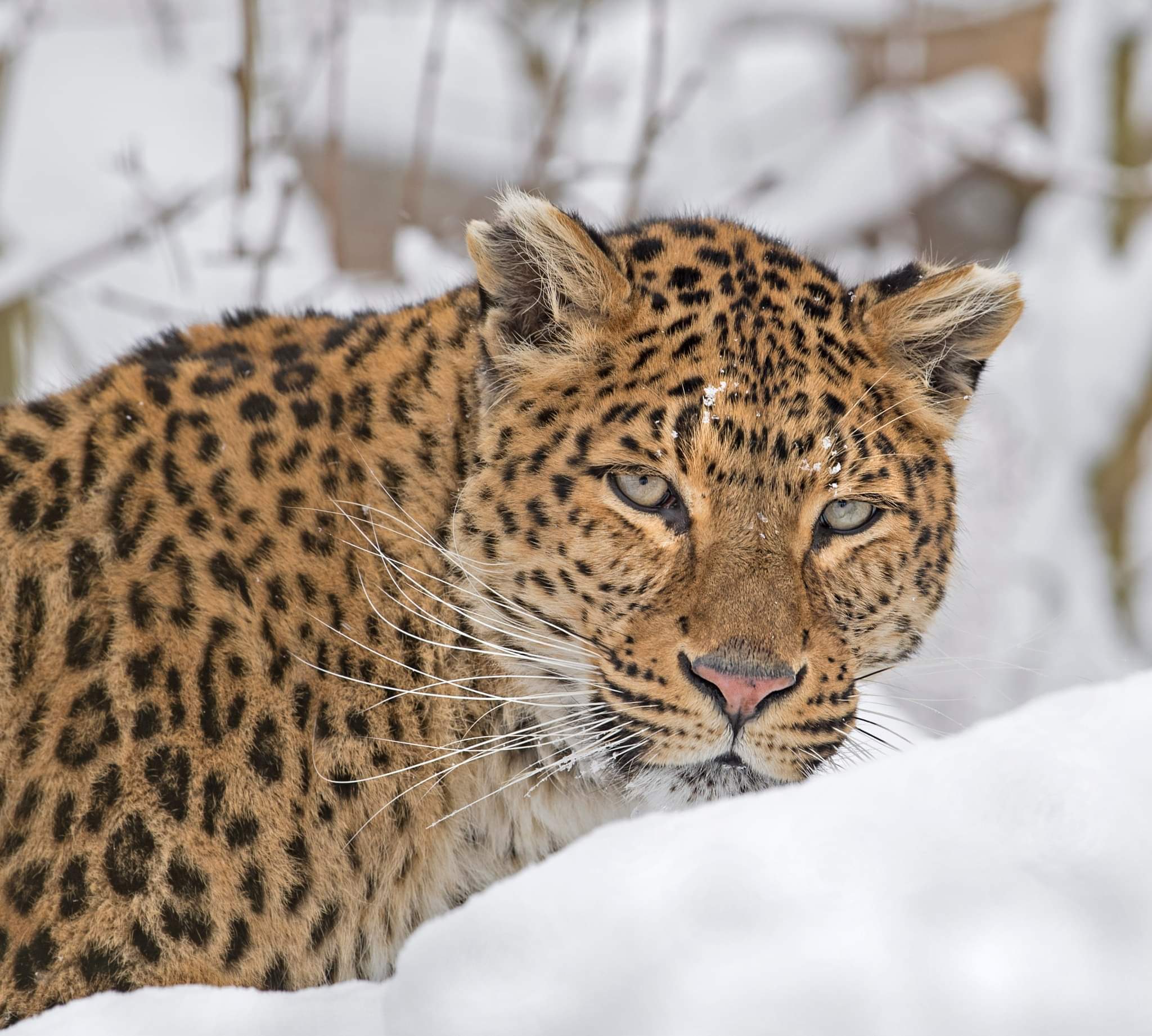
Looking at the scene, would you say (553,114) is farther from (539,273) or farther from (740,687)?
(740,687)

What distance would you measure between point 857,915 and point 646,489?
5.38 feet

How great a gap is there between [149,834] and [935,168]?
1290 centimetres

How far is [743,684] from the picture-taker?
364 cm

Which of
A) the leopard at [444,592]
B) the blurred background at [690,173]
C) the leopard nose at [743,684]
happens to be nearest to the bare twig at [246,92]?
the blurred background at [690,173]

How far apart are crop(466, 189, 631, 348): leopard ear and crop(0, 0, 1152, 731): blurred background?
1110 millimetres

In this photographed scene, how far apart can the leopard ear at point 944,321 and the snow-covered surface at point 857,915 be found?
173 centimetres

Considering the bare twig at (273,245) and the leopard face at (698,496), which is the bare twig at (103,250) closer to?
the bare twig at (273,245)

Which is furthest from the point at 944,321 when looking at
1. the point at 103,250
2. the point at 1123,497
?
the point at 1123,497

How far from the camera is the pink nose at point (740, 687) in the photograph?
3643mm

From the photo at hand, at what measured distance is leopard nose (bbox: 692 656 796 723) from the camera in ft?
12.0

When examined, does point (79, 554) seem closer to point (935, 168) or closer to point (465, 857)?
point (465, 857)

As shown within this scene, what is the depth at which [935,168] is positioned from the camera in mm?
14922

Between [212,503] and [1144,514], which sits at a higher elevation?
[1144,514]

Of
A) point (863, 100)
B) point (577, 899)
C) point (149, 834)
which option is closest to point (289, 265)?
point (149, 834)
